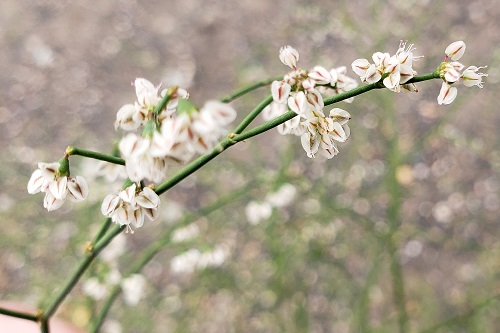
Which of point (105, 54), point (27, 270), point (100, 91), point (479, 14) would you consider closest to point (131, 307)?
point (27, 270)

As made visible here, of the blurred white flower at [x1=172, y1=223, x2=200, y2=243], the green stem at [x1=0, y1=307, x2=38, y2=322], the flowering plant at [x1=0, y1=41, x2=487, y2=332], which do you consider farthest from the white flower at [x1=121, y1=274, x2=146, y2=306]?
the flowering plant at [x1=0, y1=41, x2=487, y2=332]

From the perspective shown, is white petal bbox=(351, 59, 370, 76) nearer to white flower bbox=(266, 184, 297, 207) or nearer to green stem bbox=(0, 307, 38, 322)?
green stem bbox=(0, 307, 38, 322)

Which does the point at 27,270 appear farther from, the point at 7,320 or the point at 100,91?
the point at 7,320

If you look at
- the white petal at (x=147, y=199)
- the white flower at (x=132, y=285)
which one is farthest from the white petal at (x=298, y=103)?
the white flower at (x=132, y=285)

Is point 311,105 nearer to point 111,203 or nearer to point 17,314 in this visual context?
point 111,203

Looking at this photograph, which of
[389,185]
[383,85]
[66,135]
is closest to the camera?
[383,85]

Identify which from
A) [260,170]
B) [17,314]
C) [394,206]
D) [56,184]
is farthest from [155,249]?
[260,170]
